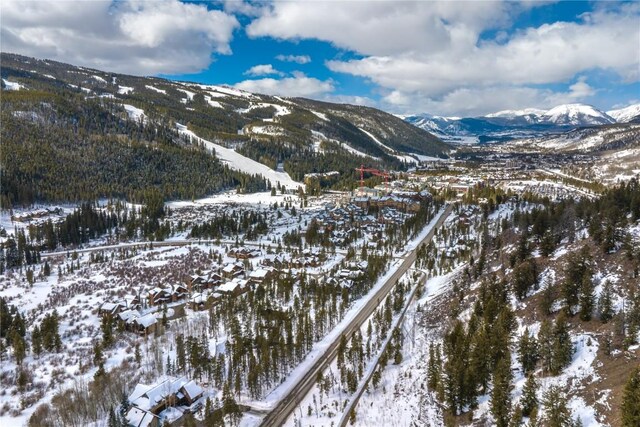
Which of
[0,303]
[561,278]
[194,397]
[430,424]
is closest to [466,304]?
[561,278]

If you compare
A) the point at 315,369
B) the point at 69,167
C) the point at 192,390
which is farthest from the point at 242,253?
the point at 69,167

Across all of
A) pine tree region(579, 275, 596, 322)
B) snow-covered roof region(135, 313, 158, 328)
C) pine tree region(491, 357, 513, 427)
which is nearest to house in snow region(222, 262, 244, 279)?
snow-covered roof region(135, 313, 158, 328)

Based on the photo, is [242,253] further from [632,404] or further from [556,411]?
[632,404]

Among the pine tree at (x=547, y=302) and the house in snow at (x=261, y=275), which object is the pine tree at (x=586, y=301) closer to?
the pine tree at (x=547, y=302)

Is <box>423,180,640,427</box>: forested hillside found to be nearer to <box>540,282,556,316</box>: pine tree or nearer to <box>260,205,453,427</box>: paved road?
<box>540,282,556,316</box>: pine tree

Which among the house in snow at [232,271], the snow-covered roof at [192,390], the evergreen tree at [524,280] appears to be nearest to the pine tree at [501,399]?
the evergreen tree at [524,280]
